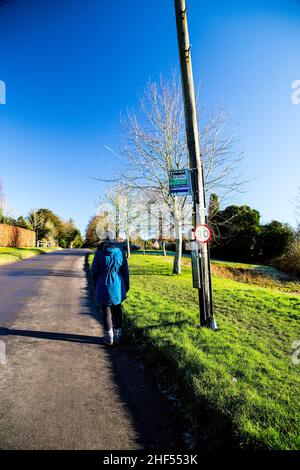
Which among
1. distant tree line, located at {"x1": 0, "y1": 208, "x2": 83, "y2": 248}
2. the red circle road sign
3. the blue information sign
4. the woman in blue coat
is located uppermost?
distant tree line, located at {"x1": 0, "y1": 208, "x2": 83, "y2": 248}

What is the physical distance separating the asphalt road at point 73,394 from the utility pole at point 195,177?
179 cm

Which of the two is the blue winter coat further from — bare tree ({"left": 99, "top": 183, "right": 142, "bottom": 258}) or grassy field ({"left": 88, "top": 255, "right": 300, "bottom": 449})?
bare tree ({"left": 99, "top": 183, "right": 142, "bottom": 258})

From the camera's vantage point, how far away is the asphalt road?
236cm

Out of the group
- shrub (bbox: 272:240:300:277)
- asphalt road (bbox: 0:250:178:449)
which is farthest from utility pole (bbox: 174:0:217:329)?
shrub (bbox: 272:240:300:277)

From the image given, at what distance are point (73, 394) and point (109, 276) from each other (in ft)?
6.44

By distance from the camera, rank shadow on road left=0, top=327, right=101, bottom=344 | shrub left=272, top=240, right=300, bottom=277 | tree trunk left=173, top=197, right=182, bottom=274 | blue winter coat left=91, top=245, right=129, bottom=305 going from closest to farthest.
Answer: blue winter coat left=91, top=245, right=129, bottom=305
shadow on road left=0, top=327, right=101, bottom=344
tree trunk left=173, top=197, right=182, bottom=274
shrub left=272, top=240, right=300, bottom=277

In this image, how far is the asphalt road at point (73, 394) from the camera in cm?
236

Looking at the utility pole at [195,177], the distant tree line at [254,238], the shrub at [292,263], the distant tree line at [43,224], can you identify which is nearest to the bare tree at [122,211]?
the distant tree line at [254,238]

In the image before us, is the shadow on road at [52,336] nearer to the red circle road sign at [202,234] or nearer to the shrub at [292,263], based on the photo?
the red circle road sign at [202,234]

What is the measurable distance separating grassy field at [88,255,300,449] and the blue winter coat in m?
0.96

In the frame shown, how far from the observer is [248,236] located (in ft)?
96.9

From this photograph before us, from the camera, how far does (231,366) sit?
11.4ft

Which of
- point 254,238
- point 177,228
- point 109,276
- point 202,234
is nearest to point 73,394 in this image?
point 109,276
